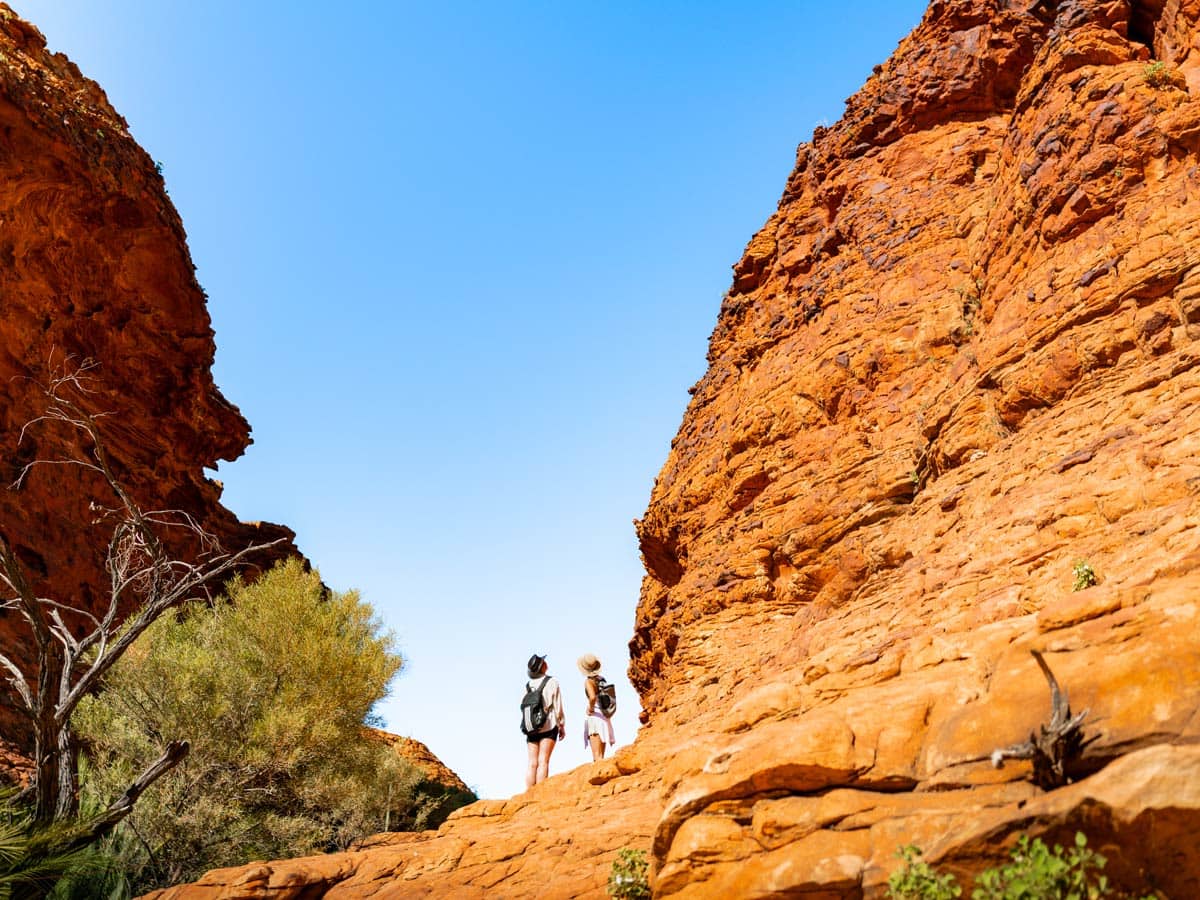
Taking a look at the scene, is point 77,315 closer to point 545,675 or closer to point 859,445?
point 545,675

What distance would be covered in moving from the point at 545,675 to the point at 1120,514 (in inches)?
317

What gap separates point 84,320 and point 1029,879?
2623 cm

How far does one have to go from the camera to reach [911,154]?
19797mm

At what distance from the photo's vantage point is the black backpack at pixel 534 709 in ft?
38.6

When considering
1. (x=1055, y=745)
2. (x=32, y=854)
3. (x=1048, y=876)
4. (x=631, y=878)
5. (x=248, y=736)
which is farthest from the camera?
(x=248, y=736)

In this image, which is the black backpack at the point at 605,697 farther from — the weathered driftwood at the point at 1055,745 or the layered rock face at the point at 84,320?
the layered rock face at the point at 84,320

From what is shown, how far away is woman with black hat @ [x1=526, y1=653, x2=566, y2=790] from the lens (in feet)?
38.8

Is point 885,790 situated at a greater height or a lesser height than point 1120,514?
lesser

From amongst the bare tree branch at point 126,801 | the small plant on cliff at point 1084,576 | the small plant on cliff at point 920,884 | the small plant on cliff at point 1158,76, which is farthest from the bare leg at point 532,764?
the small plant on cliff at point 1158,76

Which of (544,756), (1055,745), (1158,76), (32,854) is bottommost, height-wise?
(1055,745)

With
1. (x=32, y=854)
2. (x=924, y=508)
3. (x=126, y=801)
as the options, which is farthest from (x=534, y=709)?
(x=924, y=508)

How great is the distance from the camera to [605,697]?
12.8 m

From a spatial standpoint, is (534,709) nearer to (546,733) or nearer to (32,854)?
(546,733)

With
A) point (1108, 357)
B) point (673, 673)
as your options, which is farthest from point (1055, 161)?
point (673, 673)
